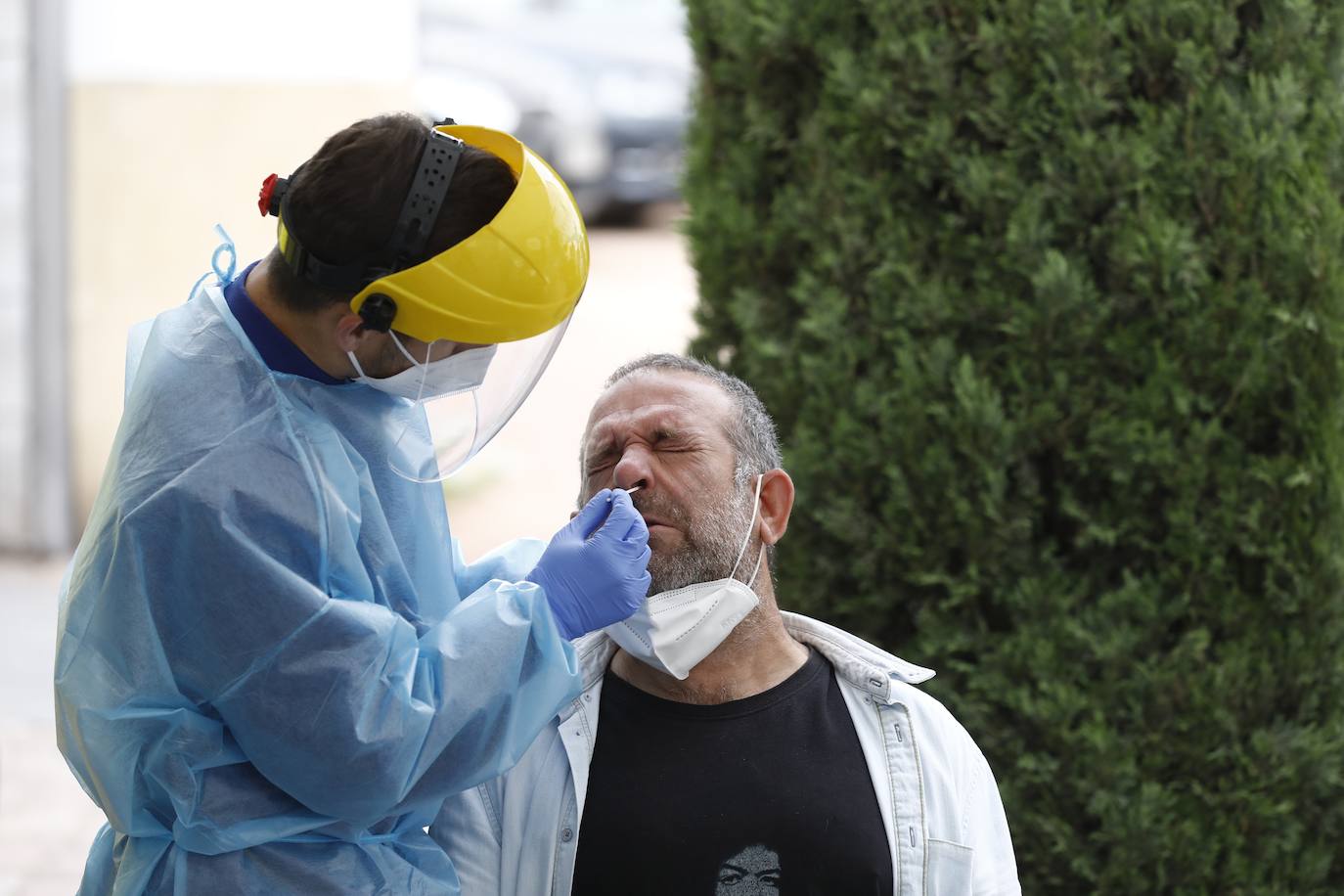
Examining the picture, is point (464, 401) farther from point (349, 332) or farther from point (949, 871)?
point (949, 871)

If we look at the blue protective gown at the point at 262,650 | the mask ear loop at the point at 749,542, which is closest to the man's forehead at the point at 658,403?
the mask ear loop at the point at 749,542

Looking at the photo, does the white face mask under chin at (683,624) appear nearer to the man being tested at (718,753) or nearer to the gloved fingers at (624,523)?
the man being tested at (718,753)

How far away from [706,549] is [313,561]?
0.93 m

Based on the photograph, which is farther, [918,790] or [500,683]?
[918,790]

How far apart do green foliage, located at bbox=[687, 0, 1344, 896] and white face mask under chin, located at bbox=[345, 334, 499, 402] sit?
126 centimetres

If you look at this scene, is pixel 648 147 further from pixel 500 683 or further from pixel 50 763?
pixel 500 683

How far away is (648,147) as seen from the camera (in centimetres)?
1548

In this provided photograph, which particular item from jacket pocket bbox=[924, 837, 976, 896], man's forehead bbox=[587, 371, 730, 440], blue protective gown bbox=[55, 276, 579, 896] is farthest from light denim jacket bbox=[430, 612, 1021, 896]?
man's forehead bbox=[587, 371, 730, 440]

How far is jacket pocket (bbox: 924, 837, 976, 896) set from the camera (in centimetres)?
280

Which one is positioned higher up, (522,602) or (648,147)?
(522,602)

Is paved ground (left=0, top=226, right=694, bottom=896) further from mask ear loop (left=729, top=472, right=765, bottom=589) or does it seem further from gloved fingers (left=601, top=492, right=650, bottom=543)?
gloved fingers (left=601, top=492, right=650, bottom=543)

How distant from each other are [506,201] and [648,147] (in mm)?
13421

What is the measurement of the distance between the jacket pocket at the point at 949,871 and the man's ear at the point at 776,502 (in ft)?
2.28

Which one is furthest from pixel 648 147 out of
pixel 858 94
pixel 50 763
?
pixel 858 94
